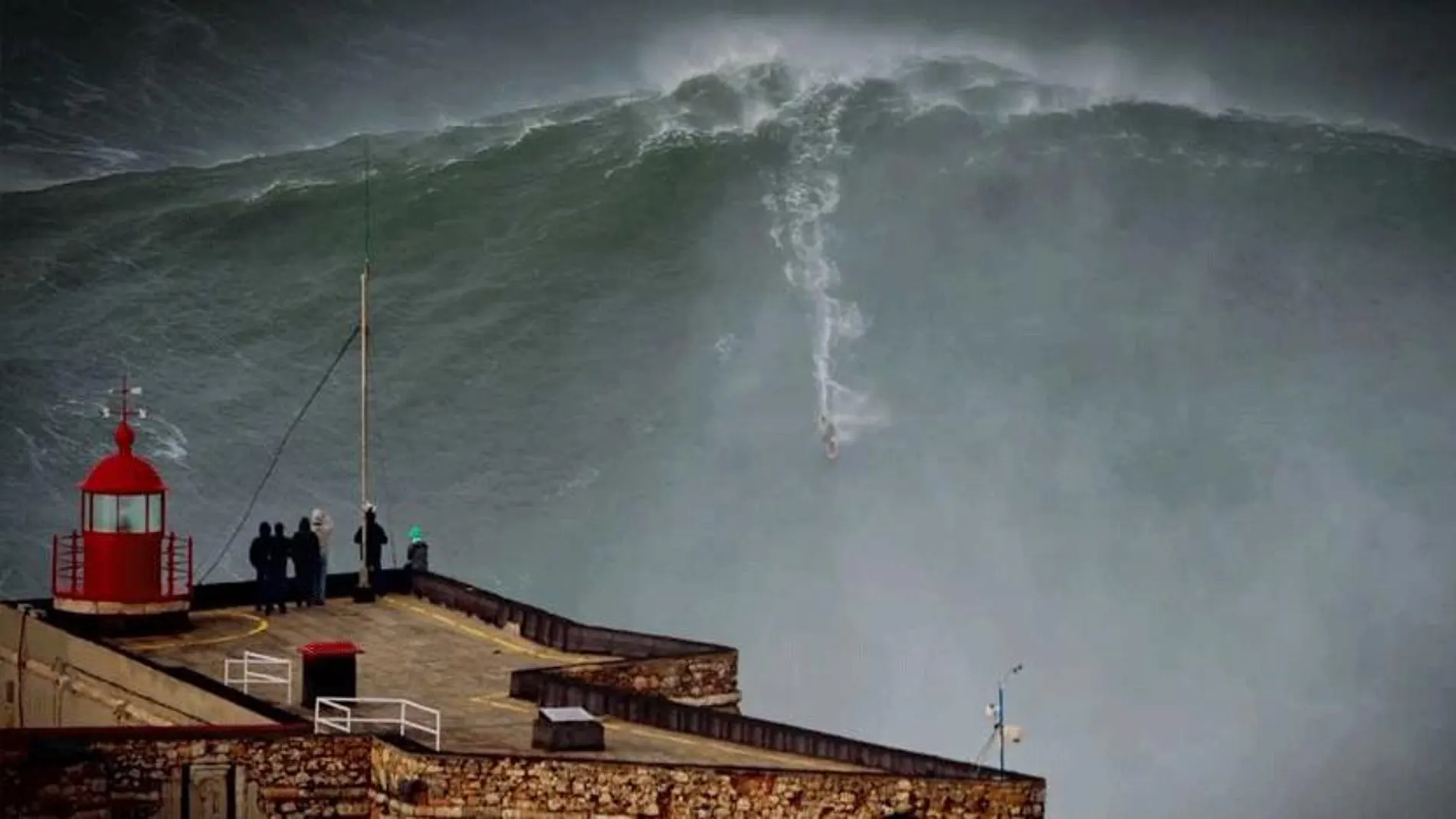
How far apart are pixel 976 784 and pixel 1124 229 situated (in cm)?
3226

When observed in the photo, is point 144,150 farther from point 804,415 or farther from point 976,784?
point 976,784

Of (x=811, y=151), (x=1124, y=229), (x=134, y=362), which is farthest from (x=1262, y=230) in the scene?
(x=134, y=362)

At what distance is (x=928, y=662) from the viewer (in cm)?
5672

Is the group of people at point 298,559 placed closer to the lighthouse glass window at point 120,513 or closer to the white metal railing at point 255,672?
the lighthouse glass window at point 120,513

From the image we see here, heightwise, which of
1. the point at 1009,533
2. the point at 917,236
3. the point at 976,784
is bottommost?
the point at 976,784

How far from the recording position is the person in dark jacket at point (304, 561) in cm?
4178

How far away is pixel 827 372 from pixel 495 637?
846 inches

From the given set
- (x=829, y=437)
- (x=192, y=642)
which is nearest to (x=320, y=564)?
(x=192, y=642)

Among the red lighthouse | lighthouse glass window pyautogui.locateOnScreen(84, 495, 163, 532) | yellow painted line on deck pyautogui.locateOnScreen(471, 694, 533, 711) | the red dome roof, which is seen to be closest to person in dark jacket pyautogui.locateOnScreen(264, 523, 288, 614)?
the red lighthouse

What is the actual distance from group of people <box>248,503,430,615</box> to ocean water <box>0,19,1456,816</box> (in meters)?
14.1

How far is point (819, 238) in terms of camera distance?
63438 millimetres

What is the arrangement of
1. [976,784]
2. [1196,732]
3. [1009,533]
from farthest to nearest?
[1009,533] < [1196,732] < [976,784]

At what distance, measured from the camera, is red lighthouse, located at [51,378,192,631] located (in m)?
39.0

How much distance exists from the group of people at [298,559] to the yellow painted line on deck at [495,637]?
751 mm
